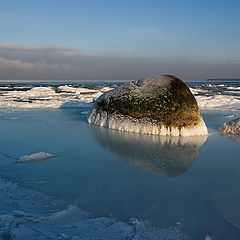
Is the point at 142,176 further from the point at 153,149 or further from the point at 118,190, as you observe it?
the point at 153,149

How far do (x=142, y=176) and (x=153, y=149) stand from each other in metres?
2.09

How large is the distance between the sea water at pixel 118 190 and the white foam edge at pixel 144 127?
4.36 feet

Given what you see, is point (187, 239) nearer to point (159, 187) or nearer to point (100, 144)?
point (159, 187)

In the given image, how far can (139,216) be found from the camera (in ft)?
10.6

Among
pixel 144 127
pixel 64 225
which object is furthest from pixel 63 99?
pixel 64 225

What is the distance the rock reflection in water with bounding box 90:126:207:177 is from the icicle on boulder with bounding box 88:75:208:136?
447 mm

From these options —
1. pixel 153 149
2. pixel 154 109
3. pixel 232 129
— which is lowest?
pixel 153 149

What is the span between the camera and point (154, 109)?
8977 mm

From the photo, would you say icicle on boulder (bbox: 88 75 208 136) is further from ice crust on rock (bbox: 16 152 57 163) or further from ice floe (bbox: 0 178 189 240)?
ice floe (bbox: 0 178 189 240)

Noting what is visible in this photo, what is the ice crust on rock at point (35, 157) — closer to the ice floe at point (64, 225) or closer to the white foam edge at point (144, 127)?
the ice floe at point (64, 225)

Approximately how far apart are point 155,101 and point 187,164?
4.11 meters

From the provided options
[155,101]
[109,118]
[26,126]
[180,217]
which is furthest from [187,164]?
[26,126]

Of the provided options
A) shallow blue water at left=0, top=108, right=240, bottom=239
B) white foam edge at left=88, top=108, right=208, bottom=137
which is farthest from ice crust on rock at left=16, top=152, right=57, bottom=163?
white foam edge at left=88, top=108, right=208, bottom=137

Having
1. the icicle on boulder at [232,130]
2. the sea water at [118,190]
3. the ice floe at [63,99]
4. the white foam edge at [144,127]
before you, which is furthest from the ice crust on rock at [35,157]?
the ice floe at [63,99]
